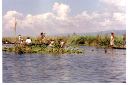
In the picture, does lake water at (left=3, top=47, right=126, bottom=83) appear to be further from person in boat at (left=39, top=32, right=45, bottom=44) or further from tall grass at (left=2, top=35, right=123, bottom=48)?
person in boat at (left=39, top=32, right=45, bottom=44)

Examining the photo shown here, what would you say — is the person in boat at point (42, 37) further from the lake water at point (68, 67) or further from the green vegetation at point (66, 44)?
the lake water at point (68, 67)

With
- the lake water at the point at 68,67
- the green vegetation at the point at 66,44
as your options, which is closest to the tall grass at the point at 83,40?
the green vegetation at the point at 66,44

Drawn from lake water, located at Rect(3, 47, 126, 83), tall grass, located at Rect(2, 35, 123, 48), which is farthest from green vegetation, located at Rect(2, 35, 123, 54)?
lake water, located at Rect(3, 47, 126, 83)

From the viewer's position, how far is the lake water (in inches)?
296

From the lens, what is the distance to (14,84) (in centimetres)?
747

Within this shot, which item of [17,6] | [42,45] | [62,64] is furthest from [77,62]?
[17,6]

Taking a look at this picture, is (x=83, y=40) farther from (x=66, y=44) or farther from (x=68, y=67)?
(x=68, y=67)

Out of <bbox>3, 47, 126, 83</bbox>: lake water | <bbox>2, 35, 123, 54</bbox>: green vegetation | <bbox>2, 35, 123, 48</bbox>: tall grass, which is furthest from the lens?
<bbox>2, 35, 123, 54</bbox>: green vegetation

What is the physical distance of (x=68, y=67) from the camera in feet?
25.6

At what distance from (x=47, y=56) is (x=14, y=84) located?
966 mm

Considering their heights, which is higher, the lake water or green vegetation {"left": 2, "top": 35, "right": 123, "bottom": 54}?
green vegetation {"left": 2, "top": 35, "right": 123, "bottom": 54}

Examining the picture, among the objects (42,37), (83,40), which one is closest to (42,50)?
(42,37)

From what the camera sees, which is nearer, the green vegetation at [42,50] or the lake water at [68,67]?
the lake water at [68,67]

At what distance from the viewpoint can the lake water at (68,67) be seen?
7516mm
